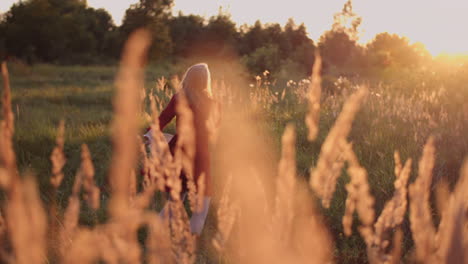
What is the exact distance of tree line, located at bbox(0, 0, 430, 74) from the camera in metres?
29.6

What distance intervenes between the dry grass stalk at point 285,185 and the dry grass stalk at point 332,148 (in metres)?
0.06

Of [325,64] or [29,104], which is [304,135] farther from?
[325,64]

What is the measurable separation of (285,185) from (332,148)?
15 centimetres

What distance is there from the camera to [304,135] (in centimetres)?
580

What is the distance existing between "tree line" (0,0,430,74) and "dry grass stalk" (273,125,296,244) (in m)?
18.1

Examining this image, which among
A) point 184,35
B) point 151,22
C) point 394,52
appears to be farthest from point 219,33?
point 394,52

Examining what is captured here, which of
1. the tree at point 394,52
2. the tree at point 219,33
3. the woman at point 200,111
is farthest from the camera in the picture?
the tree at point 219,33

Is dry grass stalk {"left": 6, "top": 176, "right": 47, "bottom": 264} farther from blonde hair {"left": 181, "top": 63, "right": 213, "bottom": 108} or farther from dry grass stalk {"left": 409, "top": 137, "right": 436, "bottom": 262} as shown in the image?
blonde hair {"left": 181, "top": 63, "right": 213, "bottom": 108}

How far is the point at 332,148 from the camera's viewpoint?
871 millimetres

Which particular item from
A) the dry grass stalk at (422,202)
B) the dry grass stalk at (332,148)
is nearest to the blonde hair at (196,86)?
the dry grass stalk at (332,148)

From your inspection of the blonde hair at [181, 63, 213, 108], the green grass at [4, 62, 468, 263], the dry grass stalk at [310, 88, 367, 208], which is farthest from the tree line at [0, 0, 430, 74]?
the dry grass stalk at [310, 88, 367, 208]

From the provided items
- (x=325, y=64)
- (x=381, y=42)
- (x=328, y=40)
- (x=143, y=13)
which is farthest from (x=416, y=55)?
(x=143, y=13)

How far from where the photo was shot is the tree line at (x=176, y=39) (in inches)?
1165

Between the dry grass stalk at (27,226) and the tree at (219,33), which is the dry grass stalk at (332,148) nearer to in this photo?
the dry grass stalk at (27,226)
